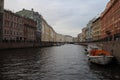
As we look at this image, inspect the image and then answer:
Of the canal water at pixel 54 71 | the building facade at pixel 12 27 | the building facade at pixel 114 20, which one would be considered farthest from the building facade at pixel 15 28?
the canal water at pixel 54 71

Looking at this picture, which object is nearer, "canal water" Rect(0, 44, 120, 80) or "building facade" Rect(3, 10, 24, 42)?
"canal water" Rect(0, 44, 120, 80)

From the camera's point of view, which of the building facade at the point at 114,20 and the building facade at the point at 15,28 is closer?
the building facade at the point at 114,20

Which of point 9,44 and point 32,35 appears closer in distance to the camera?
point 9,44

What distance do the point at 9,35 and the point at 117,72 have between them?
6021 cm

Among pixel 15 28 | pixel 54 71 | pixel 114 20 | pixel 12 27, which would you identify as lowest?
pixel 54 71

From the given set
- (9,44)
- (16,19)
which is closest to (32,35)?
(16,19)

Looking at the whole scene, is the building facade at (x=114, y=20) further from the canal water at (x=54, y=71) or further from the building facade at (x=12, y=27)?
the building facade at (x=12, y=27)

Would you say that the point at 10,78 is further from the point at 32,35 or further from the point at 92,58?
the point at 32,35

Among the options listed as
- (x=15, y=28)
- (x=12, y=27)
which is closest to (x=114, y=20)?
(x=12, y=27)

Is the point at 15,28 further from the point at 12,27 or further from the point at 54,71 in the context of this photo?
the point at 54,71

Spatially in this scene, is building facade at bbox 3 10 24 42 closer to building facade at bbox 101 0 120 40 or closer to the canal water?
building facade at bbox 101 0 120 40

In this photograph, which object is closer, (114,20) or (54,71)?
(54,71)

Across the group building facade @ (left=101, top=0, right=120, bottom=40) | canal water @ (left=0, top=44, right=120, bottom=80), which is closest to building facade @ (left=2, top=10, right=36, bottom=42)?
building facade @ (left=101, top=0, right=120, bottom=40)

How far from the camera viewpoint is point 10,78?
61.8ft
